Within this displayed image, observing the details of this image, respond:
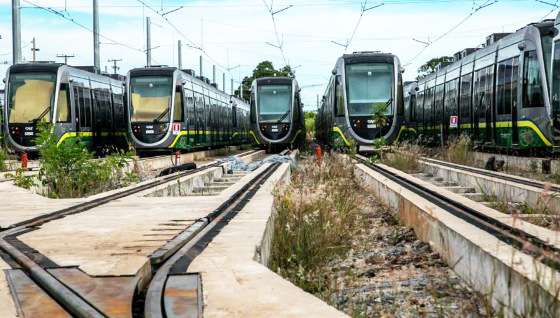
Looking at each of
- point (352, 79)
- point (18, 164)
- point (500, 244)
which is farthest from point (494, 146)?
point (500, 244)

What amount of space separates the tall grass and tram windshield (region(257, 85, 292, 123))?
70.6 ft

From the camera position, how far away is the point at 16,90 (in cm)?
2447

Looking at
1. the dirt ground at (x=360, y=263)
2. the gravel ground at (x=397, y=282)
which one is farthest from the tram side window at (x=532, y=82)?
the gravel ground at (x=397, y=282)

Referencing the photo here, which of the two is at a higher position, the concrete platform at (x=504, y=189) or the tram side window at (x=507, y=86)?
the tram side window at (x=507, y=86)

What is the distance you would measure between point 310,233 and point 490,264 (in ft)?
8.26

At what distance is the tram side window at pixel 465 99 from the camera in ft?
77.3

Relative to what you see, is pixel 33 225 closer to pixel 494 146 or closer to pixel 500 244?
pixel 500 244

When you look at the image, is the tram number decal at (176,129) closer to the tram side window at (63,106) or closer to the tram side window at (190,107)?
the tram side window at (190,107)

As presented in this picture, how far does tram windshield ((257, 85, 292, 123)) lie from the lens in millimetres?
32281

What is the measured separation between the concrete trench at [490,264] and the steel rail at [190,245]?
5.73 feet

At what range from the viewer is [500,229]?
6.95 m

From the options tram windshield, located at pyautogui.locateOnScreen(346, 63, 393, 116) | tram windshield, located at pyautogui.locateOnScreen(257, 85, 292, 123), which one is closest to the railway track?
tram windshield, located at pyautogui.locateOnScreen(346, 63, 393, 116)

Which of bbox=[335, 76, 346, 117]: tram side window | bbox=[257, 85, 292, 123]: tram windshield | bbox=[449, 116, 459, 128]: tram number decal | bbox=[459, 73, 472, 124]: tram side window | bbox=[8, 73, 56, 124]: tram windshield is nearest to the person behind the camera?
bbox=[459, 73, 472, 124]: tram side window

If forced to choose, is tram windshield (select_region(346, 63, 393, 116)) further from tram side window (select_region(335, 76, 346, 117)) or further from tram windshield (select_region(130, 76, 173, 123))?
tram windshield (select_region(130, 76, 173, 123))
